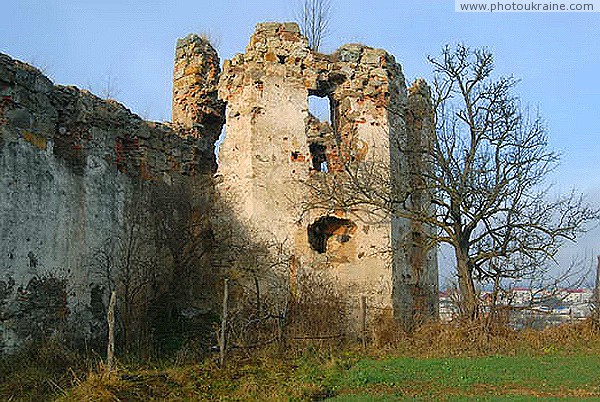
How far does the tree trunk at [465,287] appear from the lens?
36.8ft

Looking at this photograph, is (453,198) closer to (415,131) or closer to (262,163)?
(415,131)

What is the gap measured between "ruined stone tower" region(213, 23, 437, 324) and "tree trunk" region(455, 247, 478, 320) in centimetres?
104

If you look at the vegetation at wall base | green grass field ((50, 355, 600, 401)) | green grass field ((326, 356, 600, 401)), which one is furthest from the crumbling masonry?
green grass field ((326, 356, 600, 401))

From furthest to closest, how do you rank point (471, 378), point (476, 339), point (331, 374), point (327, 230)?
1. point (327, 230)
2. point (476, 339)
3. point (331, 374)
4. point (471, 378)

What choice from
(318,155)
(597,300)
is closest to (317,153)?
(318,155)

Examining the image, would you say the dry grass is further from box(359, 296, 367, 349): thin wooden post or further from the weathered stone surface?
the weathered stone surface

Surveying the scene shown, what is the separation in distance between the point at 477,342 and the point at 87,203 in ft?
22.4

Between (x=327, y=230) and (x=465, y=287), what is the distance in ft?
Answer: 9.29

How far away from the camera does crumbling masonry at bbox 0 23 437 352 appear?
9219 millimetres

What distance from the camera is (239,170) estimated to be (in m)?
11.5

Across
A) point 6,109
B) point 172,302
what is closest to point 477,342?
point 172,302

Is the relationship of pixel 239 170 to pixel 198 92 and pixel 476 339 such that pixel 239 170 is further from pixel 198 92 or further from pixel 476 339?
pixel 476 339

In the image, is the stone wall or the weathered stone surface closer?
the stone wall

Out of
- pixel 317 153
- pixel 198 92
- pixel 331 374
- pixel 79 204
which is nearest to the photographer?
pixel 331 374
